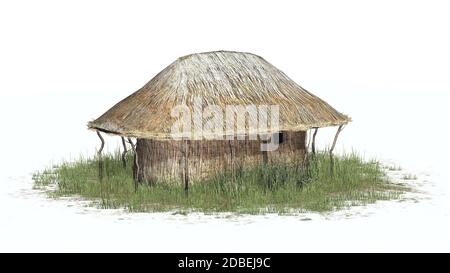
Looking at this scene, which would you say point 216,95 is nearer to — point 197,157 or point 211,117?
point 211,117

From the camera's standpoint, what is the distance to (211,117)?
58.0 ft

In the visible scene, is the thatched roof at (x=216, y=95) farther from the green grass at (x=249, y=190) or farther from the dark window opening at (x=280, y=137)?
the green grass at (x=249, y=190)

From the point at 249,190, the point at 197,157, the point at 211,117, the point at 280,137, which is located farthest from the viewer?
the point at 280,137

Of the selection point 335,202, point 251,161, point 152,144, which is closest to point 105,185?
point 152,144

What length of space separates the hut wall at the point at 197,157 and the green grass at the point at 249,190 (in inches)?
6.2

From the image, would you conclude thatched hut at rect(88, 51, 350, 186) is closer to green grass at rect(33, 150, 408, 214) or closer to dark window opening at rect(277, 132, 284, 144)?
dark window opening at rect(277, 132, 284, 144)

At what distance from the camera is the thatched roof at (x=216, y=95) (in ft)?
58.7

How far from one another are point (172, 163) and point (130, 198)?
1053 millimetres

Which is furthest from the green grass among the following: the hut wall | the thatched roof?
the thatched roof

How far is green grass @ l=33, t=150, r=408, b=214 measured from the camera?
55.9 feet

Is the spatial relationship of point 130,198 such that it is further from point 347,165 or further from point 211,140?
point 347,165

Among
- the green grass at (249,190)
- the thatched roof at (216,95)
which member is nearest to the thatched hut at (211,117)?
the thatched roof at (216,95)

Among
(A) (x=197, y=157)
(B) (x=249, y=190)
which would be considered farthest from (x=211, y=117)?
(B) (x=249, y=190)

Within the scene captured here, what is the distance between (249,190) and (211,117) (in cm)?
132
